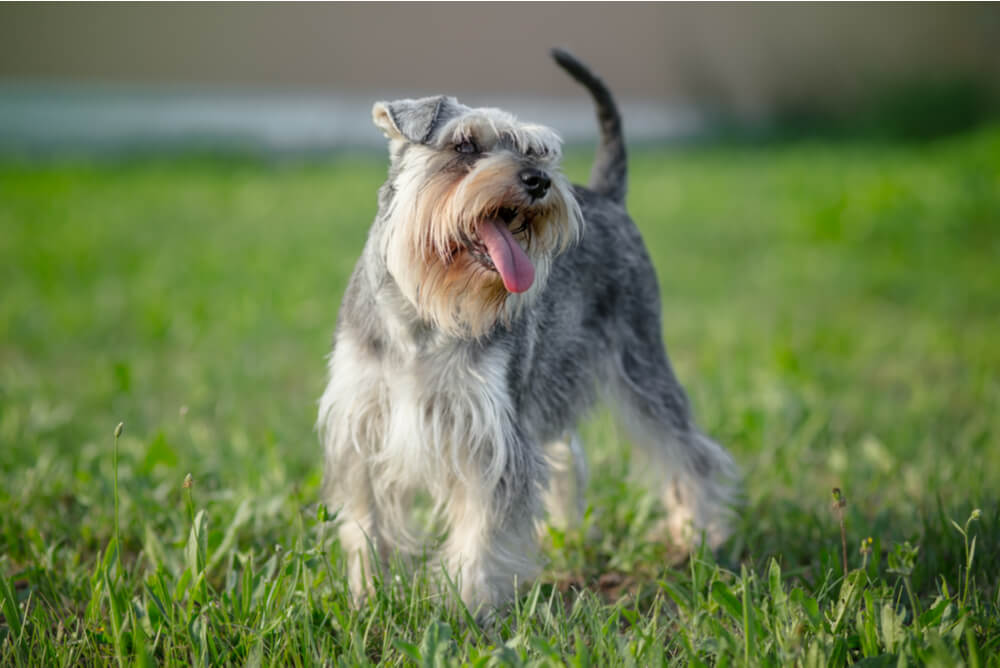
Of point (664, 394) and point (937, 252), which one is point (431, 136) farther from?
point (937, 252)

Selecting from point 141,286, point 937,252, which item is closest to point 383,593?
point 141,286

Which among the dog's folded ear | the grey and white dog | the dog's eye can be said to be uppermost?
the dog's folded ear

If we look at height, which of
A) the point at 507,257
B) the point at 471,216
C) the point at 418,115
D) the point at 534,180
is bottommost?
the point at 507,257

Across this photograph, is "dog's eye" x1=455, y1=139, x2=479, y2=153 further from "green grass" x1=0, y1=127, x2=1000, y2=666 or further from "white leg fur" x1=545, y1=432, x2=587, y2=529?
"white leg fur" x1=545, y1=432, x2=587, y2=529

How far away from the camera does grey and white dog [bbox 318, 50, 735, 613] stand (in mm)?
2990

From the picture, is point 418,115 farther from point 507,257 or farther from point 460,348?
point 460,348

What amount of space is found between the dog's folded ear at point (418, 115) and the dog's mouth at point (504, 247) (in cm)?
39

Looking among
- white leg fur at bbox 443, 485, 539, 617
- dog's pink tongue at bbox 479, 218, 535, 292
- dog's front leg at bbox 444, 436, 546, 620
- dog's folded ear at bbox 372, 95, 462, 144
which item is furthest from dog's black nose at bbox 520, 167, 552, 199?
white leg fur at bbox 443, 485, 539, 617

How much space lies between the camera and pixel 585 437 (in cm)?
533

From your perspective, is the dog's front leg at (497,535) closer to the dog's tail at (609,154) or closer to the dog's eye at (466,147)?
the dog's eye at (466,147)

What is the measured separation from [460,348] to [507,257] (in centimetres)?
40

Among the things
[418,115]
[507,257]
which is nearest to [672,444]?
[507,257]

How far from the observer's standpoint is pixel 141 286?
8.20 meters

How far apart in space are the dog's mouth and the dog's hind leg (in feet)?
4.20
